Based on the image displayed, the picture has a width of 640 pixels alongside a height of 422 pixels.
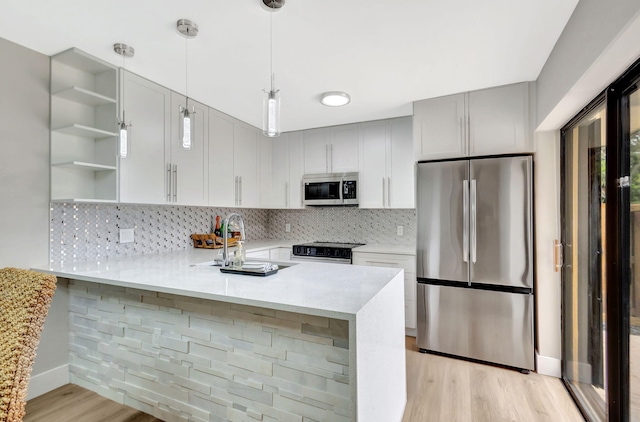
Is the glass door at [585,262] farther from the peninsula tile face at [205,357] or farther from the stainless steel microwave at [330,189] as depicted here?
the stainless steel microwave at [330,189]

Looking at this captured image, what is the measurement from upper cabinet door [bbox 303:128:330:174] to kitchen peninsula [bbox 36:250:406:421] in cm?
198

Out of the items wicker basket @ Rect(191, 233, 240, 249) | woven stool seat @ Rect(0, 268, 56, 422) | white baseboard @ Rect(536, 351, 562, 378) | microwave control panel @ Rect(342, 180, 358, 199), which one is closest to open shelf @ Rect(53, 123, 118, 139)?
woven stool seat @ Rect(0, 268, 56, 422)

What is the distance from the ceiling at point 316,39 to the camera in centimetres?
167

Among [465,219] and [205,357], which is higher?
[465,219]

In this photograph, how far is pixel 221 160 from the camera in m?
3.42

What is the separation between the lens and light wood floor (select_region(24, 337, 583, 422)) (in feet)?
6.50

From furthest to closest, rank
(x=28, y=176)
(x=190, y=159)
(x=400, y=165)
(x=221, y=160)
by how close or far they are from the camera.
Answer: (x=400, y=165) < (x=221, y=160) < (x=190, y=159) < (x=28, y=176)

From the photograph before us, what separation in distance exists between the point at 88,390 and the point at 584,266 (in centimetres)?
347

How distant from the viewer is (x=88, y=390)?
7.38ft

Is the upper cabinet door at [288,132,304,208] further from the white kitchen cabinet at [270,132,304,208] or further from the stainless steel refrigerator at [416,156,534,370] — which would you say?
the stainless steel refrigerator at [416,156,534,370]

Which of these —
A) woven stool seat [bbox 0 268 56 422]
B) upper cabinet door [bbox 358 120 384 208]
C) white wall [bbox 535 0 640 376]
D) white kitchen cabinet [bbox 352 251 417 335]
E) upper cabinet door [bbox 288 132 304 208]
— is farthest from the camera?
upper cabinet door [bbox 288 132 304 208]

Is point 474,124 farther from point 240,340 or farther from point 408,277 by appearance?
point 240,340

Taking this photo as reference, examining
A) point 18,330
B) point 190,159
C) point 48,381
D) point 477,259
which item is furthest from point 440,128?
point 48,381

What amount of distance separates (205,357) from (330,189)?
2.48 m
